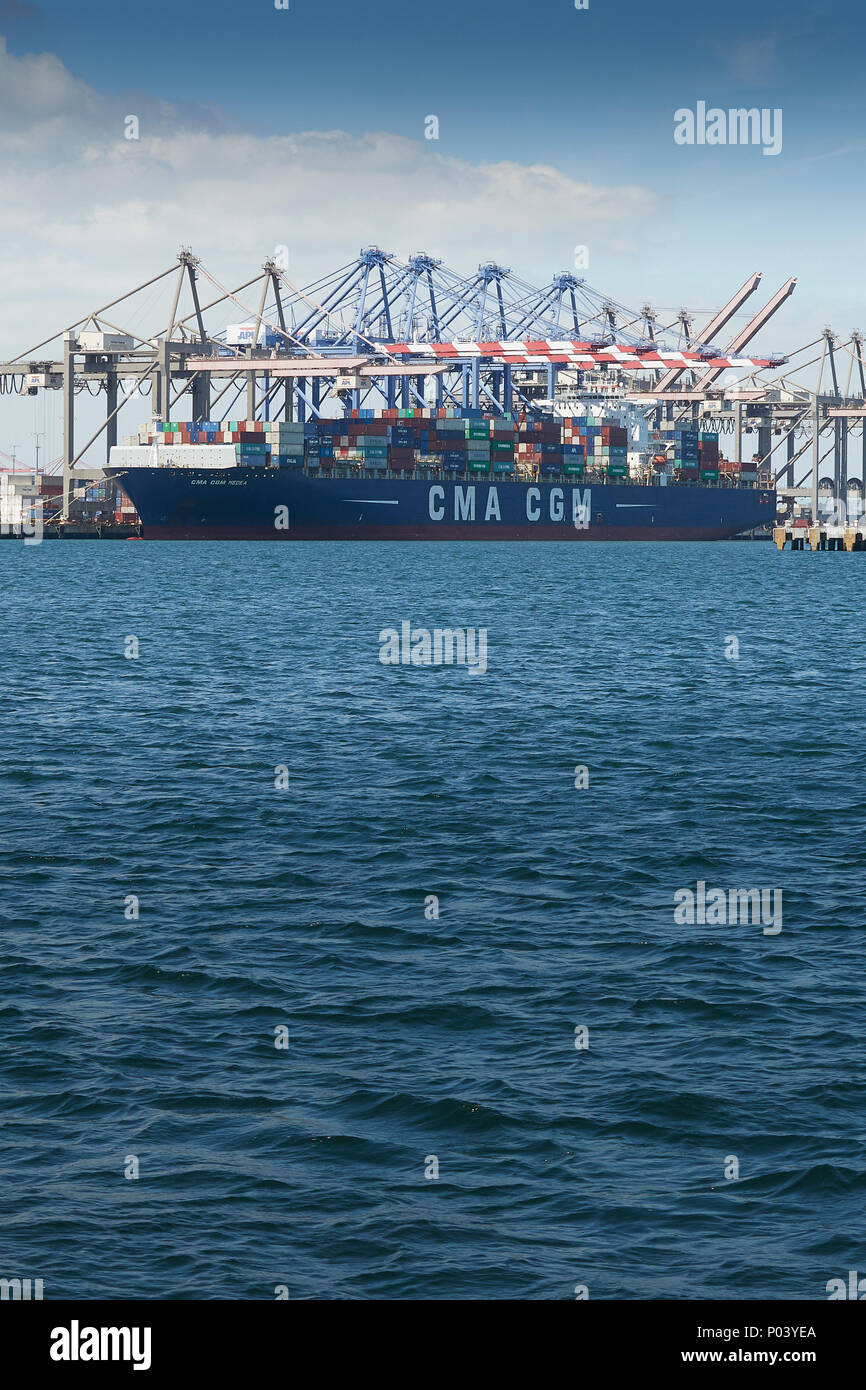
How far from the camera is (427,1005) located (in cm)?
1658

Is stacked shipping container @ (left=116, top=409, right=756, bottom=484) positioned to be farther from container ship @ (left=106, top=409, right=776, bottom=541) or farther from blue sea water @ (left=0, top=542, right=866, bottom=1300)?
blue sea water @ (left=0, top=542, right=866, bottom=1300)

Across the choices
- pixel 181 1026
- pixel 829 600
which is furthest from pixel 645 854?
pixel 829 600

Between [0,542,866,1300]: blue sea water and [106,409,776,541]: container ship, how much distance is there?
107m

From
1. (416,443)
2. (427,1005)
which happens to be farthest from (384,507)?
(427,1005)

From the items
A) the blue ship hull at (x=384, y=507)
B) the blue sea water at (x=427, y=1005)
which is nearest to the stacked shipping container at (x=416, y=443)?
the blue ship hull at (x=384, y=507)

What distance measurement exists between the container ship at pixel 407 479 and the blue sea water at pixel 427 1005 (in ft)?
350

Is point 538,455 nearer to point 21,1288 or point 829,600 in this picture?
point 829,600

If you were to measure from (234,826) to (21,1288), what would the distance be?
1463 centimetres

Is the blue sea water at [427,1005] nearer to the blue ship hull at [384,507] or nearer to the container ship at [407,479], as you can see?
the blue ship hull at [384,507]

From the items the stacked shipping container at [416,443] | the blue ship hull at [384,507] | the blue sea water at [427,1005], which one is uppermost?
the stacked shipping container at [416,443]

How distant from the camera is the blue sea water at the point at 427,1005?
1169 centimetres

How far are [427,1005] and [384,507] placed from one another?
13357 cm

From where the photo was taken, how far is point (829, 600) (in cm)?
9225

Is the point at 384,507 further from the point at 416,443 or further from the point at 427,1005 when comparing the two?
the point at 427,1005
